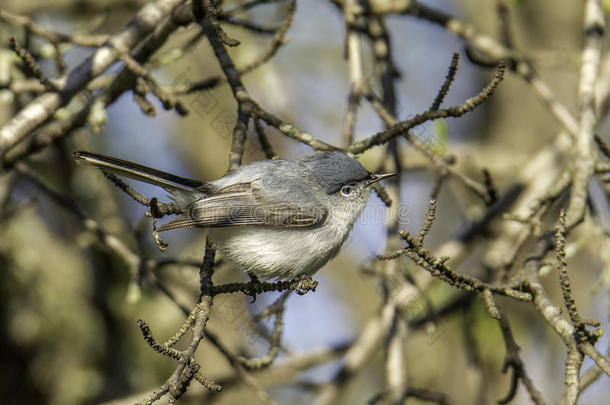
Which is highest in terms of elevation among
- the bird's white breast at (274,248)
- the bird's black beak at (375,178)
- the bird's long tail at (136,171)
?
the bird's black beak at (375,178)

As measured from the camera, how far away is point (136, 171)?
267 centimetres

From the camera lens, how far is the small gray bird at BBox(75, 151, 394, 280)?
9.70ft

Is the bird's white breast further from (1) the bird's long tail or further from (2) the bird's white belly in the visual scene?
(1) the bird's long tail

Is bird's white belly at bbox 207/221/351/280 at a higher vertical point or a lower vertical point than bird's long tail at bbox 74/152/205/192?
lower

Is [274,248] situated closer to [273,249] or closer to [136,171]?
[273,249]

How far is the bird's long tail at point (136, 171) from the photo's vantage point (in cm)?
256

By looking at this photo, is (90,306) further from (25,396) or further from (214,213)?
(214,213)

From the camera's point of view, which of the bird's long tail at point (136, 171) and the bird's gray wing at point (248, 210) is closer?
the bird's long tail at point (136, 171)

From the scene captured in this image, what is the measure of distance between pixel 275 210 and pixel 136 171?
0.72 meters

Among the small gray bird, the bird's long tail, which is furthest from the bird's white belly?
the bird's long tail

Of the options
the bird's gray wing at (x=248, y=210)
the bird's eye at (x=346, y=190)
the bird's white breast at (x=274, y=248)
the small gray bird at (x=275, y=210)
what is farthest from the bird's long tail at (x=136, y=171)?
the bird's eye at (x=346, y=190)

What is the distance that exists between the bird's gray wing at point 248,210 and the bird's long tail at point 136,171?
119 millimetres

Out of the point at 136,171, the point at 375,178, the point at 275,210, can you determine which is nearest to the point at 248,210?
the point at 275,210

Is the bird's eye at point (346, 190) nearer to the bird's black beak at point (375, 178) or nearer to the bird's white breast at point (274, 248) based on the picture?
the bird's black beak at point (375, 178)
